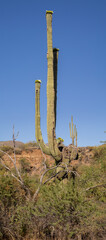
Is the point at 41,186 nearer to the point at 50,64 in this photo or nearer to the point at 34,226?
the point at 34,226

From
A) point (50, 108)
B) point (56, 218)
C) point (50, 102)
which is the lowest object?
point (56, 218)

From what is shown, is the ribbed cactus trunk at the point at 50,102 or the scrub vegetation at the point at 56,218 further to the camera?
the ribbed cactus trunk at the point at 50,102

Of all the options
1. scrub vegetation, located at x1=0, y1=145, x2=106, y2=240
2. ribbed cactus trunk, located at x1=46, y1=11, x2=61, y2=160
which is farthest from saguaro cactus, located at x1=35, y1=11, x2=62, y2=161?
scrub vegetation, located at x1=0, y1=145, x2=106, y2=240

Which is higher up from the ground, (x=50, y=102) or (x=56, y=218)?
(x=50, y=102)

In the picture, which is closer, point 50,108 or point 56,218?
point 56,218

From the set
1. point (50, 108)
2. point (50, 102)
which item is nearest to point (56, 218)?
point (50, 108)

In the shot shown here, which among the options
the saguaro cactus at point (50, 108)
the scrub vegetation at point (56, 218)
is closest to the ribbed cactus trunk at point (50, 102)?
the saguaro cactus at point (50, 108)

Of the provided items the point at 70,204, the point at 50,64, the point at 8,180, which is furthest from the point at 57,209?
the point at 50,64

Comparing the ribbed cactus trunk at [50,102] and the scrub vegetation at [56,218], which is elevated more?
the ribbed cactus trunk at [50,102]

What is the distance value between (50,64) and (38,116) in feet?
8.77

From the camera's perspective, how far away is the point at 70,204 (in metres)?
6.16

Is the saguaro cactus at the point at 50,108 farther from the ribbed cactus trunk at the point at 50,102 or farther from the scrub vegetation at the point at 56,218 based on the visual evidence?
the scrub vegetation at the point at 56,218

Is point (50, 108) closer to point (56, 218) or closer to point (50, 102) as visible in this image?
point (50, 102)

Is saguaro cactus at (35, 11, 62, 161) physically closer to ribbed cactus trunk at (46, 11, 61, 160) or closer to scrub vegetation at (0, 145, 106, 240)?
ribbed cactus trunk at (46, 11, 61, 160)
